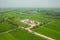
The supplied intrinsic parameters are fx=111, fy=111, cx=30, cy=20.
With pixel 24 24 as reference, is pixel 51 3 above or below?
above

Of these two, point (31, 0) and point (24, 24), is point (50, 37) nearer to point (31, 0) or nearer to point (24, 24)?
point (24, 24)

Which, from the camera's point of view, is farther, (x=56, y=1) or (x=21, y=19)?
(x=56, y=1)

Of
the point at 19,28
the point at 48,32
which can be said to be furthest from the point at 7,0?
the point at 48,32

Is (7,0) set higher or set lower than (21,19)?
higher

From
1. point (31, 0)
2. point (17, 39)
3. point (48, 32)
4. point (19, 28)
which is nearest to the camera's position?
point (17, 39)

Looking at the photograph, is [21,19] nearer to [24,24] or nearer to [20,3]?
[24,24]

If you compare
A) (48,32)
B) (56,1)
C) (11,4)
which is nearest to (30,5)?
(11,4)

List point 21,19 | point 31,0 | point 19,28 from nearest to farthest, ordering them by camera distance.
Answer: point 19,28, point 21,19, point 31,0

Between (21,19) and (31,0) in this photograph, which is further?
(31,0)

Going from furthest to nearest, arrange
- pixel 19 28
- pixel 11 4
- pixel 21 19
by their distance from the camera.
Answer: pixel 11 4 → pixel 21 19 → pixel 19 28
